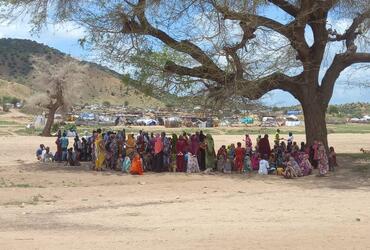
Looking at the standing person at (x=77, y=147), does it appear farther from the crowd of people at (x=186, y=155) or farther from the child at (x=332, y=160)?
the child at (x=332, y=160)

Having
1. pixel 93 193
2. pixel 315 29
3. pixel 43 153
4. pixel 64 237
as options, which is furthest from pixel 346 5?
pixel 64 237

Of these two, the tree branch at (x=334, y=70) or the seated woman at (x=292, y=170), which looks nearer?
the seated woman at (x=292, y=170)

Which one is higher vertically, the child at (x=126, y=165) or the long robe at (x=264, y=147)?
the long robe at (x=264, y=147)

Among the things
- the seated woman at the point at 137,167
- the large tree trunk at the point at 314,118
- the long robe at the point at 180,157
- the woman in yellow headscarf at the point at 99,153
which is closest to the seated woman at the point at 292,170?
the large tree trunk at the point at 314,118

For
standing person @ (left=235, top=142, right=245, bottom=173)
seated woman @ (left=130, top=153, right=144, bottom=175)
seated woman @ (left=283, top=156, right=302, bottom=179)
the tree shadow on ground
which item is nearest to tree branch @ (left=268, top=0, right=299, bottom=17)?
standing person @ (left=235, top=142, right=245, bottom=173)

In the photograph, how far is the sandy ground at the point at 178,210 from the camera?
8.38 meters

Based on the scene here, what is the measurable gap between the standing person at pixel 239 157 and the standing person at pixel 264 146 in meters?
0.67

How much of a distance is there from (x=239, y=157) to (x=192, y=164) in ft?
5.42

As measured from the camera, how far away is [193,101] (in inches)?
810

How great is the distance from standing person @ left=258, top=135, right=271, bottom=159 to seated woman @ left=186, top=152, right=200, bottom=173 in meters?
2.31

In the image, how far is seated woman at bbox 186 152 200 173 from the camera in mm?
19703

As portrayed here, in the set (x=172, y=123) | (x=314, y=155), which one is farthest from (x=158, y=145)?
(x=172, y=123)

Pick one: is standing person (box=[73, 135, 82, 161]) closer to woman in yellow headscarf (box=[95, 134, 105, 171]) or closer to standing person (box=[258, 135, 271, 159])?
woman in yellow headscarf (box=[95, 134, 105, 171])

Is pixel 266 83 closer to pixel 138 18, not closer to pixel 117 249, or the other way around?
pixel 138 18
